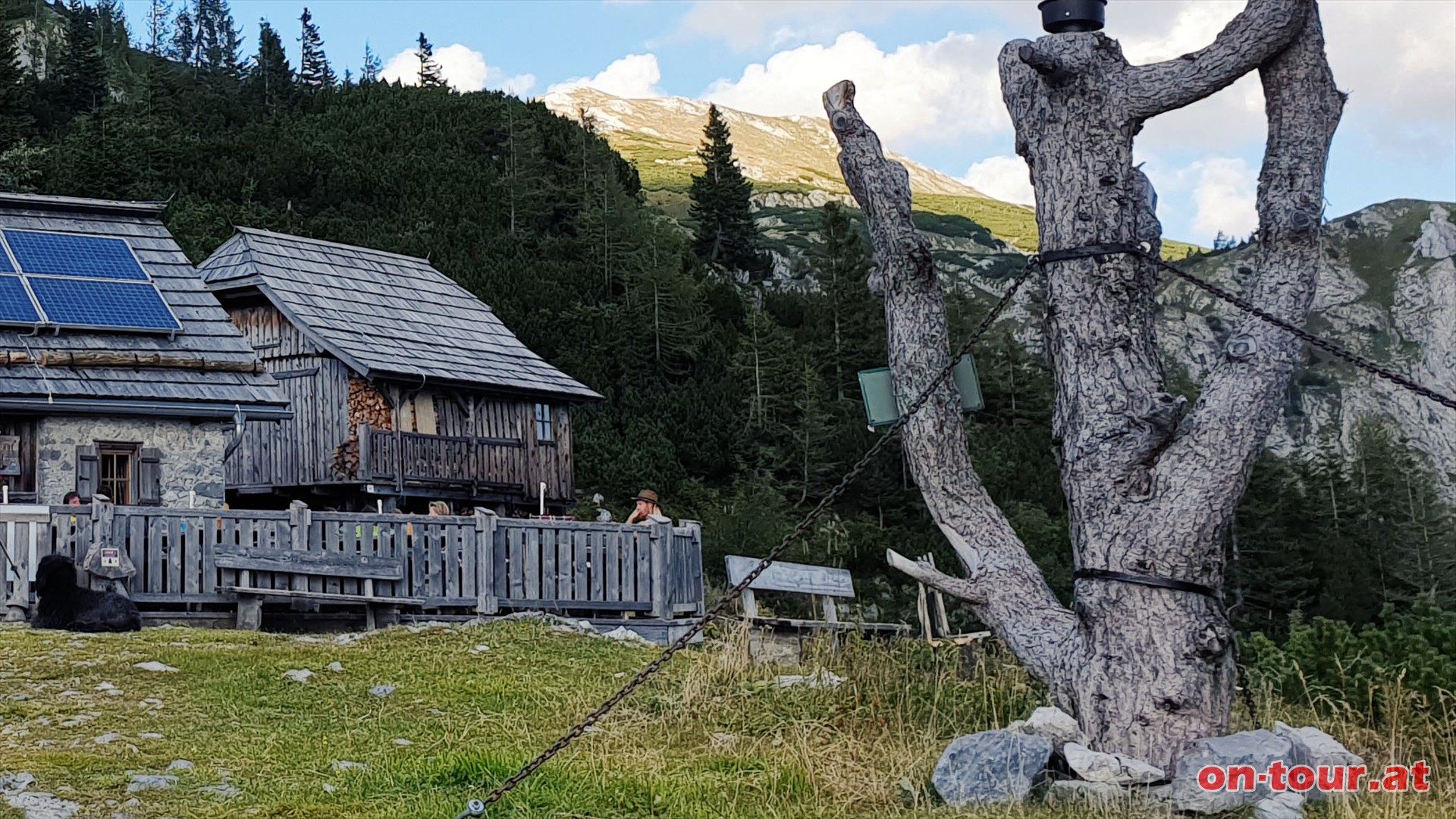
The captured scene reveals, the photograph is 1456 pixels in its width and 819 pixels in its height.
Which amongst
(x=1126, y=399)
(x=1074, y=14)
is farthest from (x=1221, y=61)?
(x=1126, y=399)

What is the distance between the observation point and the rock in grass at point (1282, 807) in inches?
287

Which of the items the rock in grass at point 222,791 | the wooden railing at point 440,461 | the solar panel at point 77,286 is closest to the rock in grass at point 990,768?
the rock in grass at point 222,791

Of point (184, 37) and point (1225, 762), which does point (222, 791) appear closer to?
point (1225, 762)

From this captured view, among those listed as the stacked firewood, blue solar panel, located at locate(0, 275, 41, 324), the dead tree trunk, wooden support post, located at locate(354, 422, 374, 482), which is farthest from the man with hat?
the stacked firewood

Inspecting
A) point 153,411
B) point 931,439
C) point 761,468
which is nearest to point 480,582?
point 153,411

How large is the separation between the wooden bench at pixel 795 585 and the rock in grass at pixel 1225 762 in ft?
25.0

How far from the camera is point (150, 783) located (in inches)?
315

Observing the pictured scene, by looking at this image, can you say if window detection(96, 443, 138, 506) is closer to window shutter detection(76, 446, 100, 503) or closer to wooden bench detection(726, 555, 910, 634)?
window shutter detection(76, 446, 100, 503)

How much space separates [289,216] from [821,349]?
767 inches

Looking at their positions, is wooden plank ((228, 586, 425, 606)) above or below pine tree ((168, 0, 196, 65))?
below

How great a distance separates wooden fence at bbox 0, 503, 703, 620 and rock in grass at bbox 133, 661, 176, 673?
13.9ft

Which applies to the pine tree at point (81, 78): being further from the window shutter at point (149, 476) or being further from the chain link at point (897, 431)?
the chain link at point (897, 431)

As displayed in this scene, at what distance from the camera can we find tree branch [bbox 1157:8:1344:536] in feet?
27.0

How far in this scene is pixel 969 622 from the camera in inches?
1214
